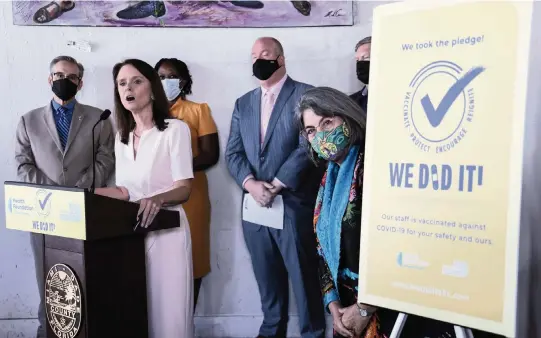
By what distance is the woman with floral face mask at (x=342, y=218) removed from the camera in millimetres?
2131

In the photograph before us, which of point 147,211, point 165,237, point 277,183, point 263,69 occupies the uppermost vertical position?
point 263,69

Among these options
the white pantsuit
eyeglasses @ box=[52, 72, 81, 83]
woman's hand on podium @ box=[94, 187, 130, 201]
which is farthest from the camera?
eyeglasses @ box=[52, 72, 81, 83]

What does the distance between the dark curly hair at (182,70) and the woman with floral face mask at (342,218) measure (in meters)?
1.07

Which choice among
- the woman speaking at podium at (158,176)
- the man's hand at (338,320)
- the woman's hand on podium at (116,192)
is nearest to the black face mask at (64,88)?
the woman speaking at podium at (158,176)

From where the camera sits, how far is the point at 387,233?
190cm

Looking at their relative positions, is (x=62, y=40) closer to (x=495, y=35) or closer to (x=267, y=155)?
(x=267, y=155)

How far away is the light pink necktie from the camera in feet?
9.99

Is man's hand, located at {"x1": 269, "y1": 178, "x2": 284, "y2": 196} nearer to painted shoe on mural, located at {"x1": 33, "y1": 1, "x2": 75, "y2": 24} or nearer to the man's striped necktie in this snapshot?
the man's striped necktie

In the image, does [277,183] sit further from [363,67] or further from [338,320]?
[338,320]

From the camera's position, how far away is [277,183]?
2.98 m

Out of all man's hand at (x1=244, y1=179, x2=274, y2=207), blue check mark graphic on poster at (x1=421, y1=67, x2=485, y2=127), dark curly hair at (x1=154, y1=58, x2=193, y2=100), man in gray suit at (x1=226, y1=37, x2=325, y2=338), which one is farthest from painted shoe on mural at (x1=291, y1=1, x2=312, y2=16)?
blue check mark graphic on poster at (x1=421, y1=67, x2=485, y2=127)

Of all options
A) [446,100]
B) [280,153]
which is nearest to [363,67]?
[280,153]

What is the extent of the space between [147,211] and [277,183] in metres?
0.79

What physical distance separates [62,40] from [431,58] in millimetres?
2326
